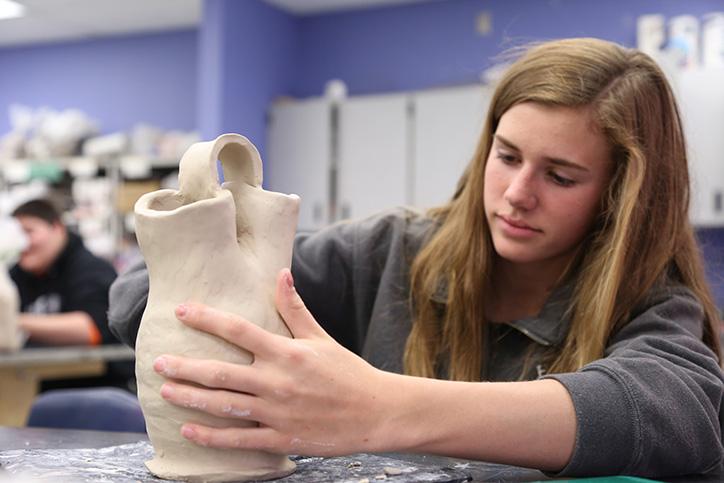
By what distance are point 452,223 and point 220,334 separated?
69cm

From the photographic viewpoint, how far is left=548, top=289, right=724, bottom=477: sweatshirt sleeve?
0.91m

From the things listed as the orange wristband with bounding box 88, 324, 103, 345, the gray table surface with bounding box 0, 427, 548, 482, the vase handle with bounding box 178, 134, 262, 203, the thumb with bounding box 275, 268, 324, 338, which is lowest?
the orange wristband with bounding box 88, 324, 103, 345

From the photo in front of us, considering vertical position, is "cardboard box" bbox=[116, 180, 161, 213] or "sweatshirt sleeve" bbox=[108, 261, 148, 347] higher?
"sweatshirt sleeve" bbox=[108, 261, 148, 347]

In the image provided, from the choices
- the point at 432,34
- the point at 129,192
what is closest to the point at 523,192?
the point at 432,34

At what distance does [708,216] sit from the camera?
418 cm

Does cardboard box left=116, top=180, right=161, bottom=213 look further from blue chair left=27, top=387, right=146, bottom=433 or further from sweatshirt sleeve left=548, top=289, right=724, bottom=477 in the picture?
sweatshirt sleeve left=548, top=289, right=724, bottom=477

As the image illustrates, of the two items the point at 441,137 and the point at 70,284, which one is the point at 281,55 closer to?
the point at 441,137

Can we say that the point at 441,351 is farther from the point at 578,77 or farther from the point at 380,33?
the point at 380,33

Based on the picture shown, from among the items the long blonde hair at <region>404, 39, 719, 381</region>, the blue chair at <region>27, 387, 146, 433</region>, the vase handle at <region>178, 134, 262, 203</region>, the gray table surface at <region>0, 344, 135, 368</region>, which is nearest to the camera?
the vase handle at <region>178, 134, 262, 203</region>

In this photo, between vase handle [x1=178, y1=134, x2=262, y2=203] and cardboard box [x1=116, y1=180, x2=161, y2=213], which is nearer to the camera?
vase handle [x1=178, y1=134, x2=262, y2=203]

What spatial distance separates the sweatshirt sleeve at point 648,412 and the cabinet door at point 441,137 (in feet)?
11.8

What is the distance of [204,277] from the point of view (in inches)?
35.2

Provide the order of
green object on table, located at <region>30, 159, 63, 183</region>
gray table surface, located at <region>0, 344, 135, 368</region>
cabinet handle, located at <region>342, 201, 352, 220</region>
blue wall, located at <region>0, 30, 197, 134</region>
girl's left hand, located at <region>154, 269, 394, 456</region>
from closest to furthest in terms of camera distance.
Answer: girl's left hand, located at <region>154, 269, 394, 456</region>, gray table surface, located at <region>0, 344, 135, 368</region>, cabinet handle, located at <region>342, 201, 352, 220</region>, green object on table, located at <region>30, 159, 63, 183</region>, blue wall, located at <region>0, 30, 197, 134</region>

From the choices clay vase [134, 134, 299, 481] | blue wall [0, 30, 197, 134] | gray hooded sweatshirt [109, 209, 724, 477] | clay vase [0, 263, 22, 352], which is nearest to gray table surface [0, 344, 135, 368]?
clay vase [0, 263, 22, 352]
